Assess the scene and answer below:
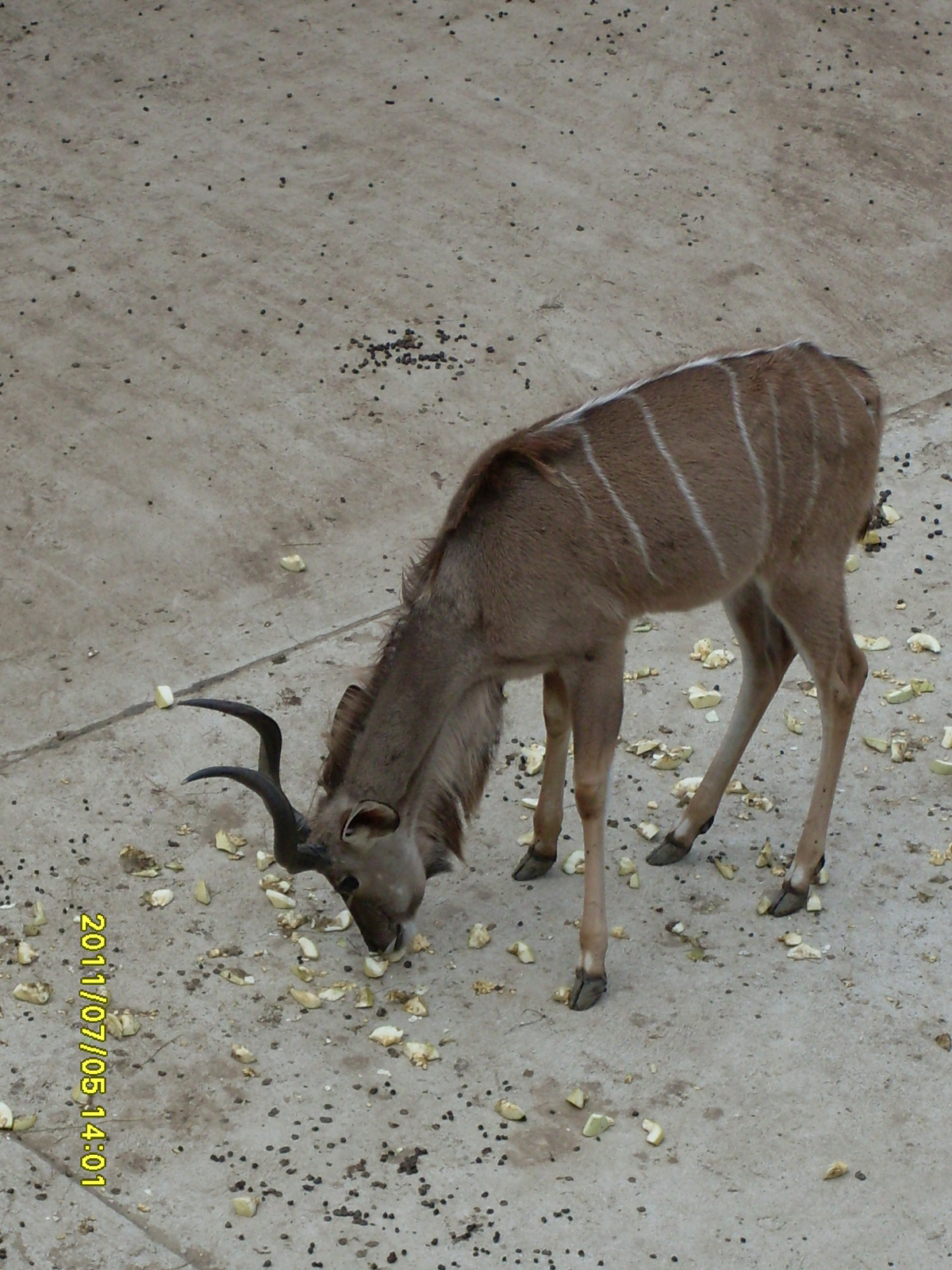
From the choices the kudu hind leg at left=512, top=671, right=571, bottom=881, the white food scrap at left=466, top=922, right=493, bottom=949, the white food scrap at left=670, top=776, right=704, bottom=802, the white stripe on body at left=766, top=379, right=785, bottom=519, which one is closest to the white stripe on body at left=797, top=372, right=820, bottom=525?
the white stripe on body at left=766, top=379, right=785, bottom=519

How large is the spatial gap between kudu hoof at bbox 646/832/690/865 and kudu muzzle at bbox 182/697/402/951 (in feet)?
3.74

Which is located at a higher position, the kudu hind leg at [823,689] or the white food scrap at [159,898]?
the kudu hind leg at [823,689]

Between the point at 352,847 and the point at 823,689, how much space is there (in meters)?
1.91

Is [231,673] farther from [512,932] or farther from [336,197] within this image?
[336,197]

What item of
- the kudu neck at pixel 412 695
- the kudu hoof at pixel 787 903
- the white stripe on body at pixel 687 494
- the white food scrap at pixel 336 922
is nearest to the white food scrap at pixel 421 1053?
the white food scrap at pixel 336 922

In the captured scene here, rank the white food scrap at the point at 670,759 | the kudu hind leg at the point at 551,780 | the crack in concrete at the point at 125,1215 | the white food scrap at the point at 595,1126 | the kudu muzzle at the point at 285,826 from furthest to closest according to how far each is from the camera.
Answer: the white food scrap at the point at 670,759
the kudu hind leg at the point at 551,780
the kudu muzzle at the point at 285,826
the white food scrap at the point at 595,1126
the crack in concrete at the point at 125,1215

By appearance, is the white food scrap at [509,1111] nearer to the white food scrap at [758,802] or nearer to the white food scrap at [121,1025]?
→ the white food scrap at [121,1025]

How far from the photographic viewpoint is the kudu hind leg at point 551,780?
19.8 feet

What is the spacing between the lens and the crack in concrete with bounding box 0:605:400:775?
6.72 metres

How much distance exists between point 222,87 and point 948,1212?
9.07m

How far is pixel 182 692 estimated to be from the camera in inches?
279

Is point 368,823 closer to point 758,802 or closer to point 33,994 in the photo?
point 33,994

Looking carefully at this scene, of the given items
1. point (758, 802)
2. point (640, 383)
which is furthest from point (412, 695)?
point (758, 802)

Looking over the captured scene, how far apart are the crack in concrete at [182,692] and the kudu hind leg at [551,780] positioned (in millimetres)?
806
